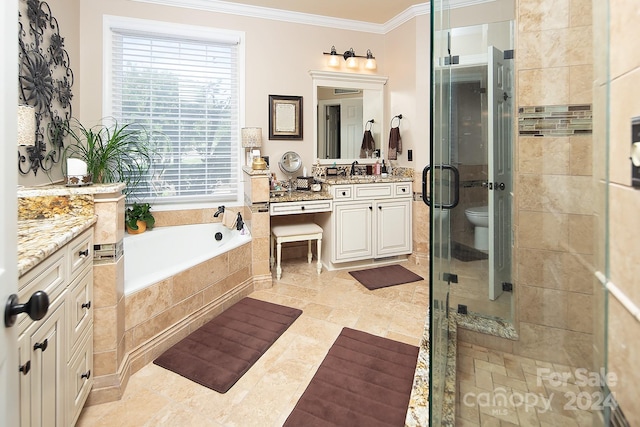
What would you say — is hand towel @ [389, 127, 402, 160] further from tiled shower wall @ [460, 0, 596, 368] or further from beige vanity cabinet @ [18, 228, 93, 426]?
beige vanity cabinet @ [18, 228, 93, 426]

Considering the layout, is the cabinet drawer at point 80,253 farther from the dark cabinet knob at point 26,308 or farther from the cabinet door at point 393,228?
the cabinet door at point 393,228

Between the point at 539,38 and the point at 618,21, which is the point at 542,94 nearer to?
the point at 539,38

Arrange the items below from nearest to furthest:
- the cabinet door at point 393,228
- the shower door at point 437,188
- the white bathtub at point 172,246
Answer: the shower door at point 437,188, the white bathtub at point 172,246, the cabinet door at point 393,228

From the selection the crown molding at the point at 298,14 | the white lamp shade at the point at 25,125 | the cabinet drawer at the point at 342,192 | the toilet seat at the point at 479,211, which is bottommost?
the toilet seat at the point at 479,211

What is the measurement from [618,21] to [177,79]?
3553mm

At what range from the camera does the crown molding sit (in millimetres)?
3448

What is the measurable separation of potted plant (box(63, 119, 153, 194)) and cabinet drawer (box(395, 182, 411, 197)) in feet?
8.82

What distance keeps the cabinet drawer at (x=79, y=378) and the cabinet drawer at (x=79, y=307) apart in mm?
60

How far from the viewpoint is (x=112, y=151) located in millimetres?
3184

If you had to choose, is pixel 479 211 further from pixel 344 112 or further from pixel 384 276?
pixel 344 112

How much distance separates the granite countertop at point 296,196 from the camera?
3314 mm

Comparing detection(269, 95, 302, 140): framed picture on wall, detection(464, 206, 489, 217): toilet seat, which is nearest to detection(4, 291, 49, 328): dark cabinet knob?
detection(464, 206, 489, 217): toilet seat

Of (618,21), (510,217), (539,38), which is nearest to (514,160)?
(510,217)

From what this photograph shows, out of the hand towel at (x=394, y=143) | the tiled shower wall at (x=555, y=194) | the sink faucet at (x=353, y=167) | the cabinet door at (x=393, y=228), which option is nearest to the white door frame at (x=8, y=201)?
the tiled shower wall at (x=555, y=194)
